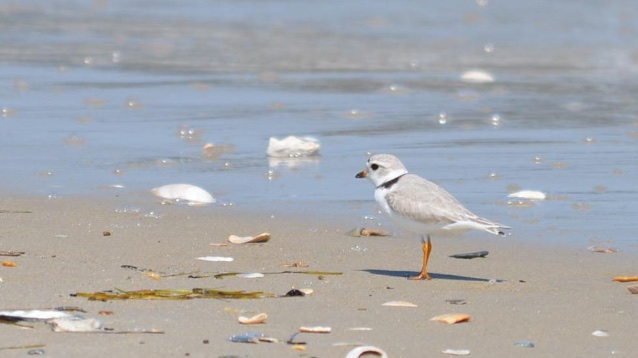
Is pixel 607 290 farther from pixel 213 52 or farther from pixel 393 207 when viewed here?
pixel 213 52

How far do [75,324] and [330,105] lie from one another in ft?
21.6

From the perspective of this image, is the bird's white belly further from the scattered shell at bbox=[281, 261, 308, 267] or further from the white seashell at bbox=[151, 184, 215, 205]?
the white seashell at bbox=[151, 184, 215, 205]

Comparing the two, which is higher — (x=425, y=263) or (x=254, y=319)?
(x=425, y=263)

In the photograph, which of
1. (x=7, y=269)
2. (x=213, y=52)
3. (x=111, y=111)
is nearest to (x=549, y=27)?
(x=213, y=52)

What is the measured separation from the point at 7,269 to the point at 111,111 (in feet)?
16.3

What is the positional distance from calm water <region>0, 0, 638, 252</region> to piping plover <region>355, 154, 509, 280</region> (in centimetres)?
91

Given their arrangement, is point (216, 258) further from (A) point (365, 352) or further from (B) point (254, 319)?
(A) point (365, 352)

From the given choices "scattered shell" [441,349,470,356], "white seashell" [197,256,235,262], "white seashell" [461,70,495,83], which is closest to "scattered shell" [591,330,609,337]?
"scattered shell" [441,349,470,356]

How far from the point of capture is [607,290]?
17.7 feet

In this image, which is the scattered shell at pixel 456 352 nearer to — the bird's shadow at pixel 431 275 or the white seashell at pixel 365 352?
Result: the white seashell at pixel 365 352

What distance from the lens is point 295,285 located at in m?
5.30

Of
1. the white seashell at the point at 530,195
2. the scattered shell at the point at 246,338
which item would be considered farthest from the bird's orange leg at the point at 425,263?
the white seashell at the point at 530,195

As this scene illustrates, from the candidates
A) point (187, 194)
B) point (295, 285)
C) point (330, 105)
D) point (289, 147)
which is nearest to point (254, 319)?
point (295, 285)

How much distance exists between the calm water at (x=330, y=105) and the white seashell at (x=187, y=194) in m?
0.15
